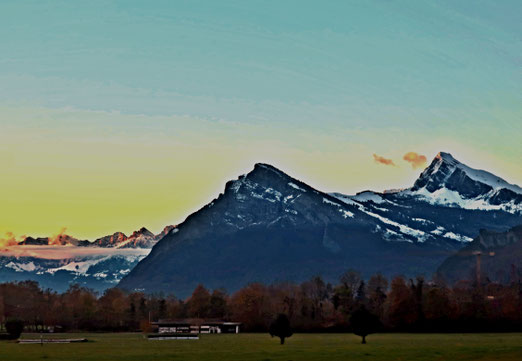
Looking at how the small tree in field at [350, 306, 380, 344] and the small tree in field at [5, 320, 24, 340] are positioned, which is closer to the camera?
the small tree in field at [350, 306, 380, 344]

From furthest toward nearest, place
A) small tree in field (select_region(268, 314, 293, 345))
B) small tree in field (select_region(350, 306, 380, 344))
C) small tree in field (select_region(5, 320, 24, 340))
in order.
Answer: small tree in field (select_region(5, 320, 24, 340)), small tree in field (select_region(350, 306, 380, 344)), small tree in field (select_region(268, 314, 293, 345))

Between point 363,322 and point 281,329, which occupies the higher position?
point 363,322

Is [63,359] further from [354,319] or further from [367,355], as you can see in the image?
[354,319]

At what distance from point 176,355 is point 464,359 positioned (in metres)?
37.8

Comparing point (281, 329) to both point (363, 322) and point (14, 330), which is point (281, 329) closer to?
point (363, 322)

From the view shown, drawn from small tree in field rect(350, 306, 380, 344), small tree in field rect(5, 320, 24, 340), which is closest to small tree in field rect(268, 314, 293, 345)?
small tree in field rect(350, 306, 380, 344)

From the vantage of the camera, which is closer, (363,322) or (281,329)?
(281,329)

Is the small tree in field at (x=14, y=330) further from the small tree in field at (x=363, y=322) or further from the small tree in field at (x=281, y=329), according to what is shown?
the small tree in field at (x=363, y=322)

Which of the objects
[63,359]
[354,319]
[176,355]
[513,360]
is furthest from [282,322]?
[513,360]

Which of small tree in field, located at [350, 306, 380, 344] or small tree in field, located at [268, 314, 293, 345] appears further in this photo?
small tree in field, located at [350, 306, 380, 344]

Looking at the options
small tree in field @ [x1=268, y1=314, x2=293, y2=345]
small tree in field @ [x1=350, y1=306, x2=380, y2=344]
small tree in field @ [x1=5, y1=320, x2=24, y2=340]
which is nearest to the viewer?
small tree in field @ [x1=268, y1=314, x2=293, y2=345]

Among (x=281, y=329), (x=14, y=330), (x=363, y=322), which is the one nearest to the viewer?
(x=281, y=329)

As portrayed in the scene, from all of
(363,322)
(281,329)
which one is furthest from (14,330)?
(363,322)

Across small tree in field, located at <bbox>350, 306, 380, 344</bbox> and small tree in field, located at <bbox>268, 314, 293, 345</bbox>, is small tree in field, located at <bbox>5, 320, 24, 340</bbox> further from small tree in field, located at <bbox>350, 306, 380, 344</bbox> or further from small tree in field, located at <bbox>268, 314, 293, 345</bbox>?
small tree in field, located at <bbox>350, 306, 380, 344</bbox>
